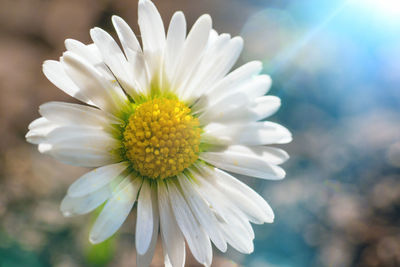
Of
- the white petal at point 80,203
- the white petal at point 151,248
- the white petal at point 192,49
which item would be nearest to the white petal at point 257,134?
the white petal at point 192,49

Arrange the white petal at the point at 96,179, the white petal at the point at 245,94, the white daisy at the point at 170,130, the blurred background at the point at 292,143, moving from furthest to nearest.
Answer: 1. the blurred background at the point at 292,143
2. the white petal at the point at 245,94
3. the white daisy at the point at 170,130
4. the white petal at the point at 96,179

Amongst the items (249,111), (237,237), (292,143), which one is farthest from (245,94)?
(292,143)

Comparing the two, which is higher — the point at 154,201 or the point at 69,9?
the point at 69,9

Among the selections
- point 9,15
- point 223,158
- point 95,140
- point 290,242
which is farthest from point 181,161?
point 9,15

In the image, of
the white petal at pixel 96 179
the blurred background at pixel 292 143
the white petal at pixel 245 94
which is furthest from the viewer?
the blurred background at pixel 292 143

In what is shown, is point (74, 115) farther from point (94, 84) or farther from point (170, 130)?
point (170, 130)

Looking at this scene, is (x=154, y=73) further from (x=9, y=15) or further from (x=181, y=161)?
(x=9, y=15)

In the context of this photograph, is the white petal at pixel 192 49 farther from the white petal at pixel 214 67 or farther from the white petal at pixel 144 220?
the white petal at pixel 144 220
